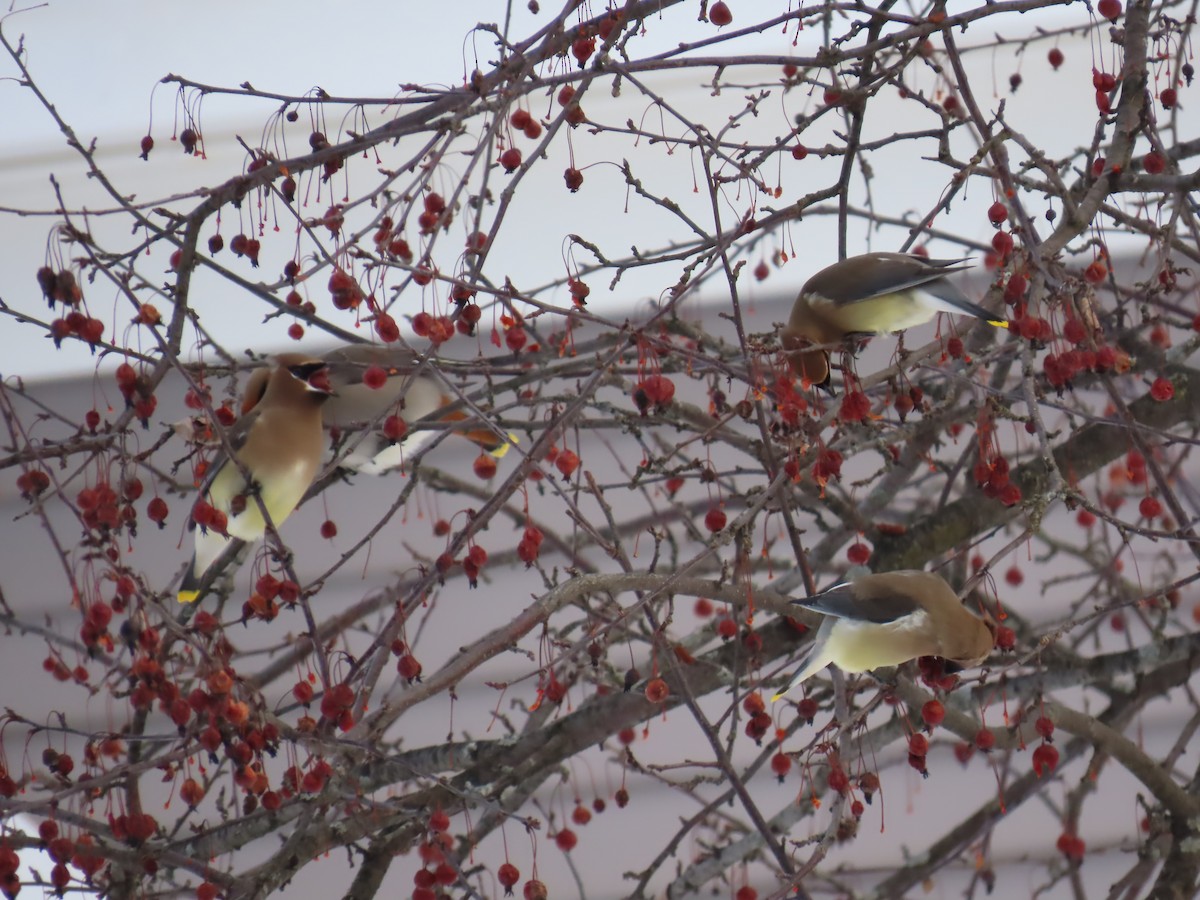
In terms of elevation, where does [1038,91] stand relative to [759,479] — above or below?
above

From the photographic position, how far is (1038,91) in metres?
3.29

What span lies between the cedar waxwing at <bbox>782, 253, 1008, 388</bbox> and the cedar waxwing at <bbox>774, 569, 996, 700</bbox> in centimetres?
33

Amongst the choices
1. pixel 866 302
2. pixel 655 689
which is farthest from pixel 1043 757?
pixel 866 302

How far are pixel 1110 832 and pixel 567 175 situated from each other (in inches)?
96.9

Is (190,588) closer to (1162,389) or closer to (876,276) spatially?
(876,276)

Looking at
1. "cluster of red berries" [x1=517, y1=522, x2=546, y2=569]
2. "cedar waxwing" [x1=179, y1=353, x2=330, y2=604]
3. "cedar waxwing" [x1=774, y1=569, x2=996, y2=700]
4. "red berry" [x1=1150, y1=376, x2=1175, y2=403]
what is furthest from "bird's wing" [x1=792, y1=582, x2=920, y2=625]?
"cedar waxwing" [x1=179, y1=353, x2=330, y2=604]

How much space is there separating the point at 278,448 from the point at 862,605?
2.70 feet

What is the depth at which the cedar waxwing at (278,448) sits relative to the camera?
6.31ft

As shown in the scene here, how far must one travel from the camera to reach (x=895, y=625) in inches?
62.8

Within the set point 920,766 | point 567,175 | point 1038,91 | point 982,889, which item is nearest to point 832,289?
point 567,175

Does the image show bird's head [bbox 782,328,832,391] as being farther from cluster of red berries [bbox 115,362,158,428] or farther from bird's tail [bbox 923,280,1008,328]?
cluster of red berries [bbox 115,362,158,428]

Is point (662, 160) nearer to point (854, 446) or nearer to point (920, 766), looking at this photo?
point (854, 446)

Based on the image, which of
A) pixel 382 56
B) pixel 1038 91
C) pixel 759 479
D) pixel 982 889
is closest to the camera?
pixel 382 56

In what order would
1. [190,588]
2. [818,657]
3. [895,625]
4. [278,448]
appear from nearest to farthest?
[895,625], [818,657], [278,448], [190,588]
